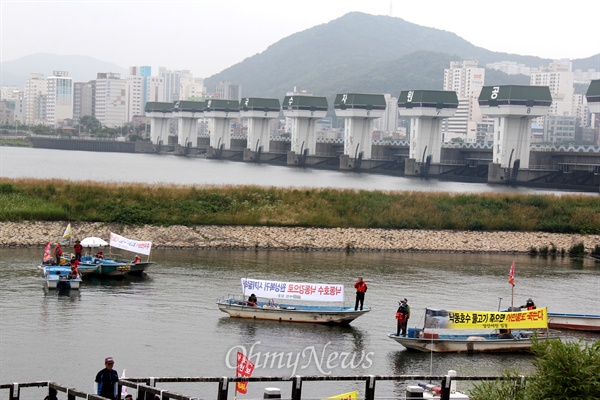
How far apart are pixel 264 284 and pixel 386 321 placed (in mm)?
4866

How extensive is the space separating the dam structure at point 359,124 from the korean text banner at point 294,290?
120m

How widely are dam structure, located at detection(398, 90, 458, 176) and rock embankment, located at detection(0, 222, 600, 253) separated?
3091 inches

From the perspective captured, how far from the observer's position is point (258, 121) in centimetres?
18150

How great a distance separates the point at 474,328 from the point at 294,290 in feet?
23.2

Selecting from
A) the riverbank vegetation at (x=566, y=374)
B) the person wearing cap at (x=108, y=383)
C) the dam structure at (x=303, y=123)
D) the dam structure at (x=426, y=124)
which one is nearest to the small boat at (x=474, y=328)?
the person wearing cap at (x=108, y=383)

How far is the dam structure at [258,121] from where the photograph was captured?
586ft

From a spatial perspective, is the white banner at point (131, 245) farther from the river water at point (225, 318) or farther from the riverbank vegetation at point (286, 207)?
the riverbank vegetation at point (286, 207)

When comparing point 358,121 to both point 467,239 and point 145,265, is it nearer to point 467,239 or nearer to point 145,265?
point 467,239

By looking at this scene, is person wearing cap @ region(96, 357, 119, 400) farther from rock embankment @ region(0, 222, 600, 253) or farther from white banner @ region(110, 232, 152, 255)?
rock embankment @ region(0, 222, 600, 253)

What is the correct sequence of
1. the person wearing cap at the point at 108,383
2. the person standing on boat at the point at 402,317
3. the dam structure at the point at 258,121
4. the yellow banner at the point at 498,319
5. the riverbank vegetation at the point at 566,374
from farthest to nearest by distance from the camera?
the dam structure at the point at 258,121
the person standing on boat at the point at 402,317
the yellow banner at the point at 498,319
the person wearing cap at the point at 108,383
the riverbank vegetation at the point at 566,374

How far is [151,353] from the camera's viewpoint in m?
27.6

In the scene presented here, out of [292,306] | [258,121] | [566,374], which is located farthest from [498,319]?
[258,121]

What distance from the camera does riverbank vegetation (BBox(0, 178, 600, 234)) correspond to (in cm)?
5359

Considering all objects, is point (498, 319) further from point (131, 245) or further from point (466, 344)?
point (131, 245)
